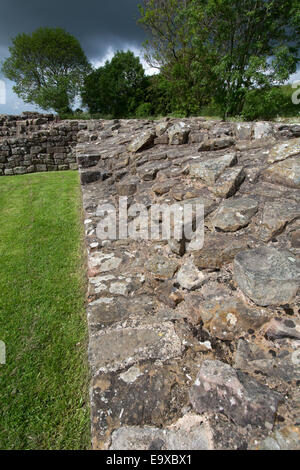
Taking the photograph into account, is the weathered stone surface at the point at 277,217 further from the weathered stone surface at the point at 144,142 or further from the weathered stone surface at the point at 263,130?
the weathered stone surface at the point at 144,142

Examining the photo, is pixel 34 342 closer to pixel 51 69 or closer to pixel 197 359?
pixel 197 359

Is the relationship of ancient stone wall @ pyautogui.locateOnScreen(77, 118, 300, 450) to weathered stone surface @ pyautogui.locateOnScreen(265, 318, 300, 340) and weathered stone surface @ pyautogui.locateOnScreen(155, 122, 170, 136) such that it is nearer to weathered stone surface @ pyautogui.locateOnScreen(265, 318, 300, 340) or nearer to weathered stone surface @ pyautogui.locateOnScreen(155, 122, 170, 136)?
weathered stone surface @ pyautogui.locateOnScreen(265, 318, 300, 340)

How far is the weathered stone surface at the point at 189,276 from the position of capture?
1863 mm

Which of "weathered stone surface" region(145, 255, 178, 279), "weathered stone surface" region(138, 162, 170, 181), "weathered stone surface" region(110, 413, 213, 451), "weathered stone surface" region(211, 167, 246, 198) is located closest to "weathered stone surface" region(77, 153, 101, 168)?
"weathered stone surface" region(138, 162, 170, 181)

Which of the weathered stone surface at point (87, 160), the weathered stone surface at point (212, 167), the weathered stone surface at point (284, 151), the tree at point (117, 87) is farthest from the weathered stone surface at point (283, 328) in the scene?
the tree at point (117, 87)

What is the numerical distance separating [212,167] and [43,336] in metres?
2.49

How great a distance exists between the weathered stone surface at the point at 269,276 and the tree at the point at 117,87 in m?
24.3

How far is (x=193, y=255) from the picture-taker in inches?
80.7

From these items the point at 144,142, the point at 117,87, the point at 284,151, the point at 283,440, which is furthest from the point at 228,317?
the point at 117,87

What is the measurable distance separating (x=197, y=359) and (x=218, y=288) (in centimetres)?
56

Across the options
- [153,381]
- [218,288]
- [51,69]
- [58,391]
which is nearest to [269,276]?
[218,288]

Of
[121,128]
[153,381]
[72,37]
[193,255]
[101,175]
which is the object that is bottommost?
[153,381]

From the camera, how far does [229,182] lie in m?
2.33

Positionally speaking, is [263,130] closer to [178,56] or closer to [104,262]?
[104,262]
